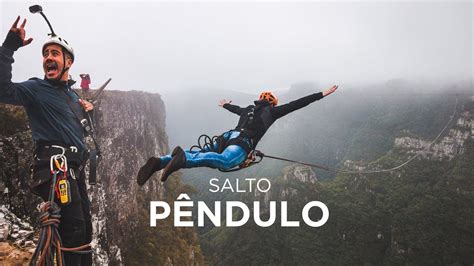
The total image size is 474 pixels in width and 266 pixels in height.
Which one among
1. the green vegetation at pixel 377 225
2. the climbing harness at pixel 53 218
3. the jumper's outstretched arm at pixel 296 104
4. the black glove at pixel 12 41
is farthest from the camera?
the green vegetation at pixel 377 225

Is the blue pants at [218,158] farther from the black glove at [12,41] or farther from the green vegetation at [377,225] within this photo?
the green vegetation at [377,225]

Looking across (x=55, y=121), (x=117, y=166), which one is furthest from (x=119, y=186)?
(x=55, y=121)

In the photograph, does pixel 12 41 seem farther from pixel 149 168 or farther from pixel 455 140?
pixel 455 140

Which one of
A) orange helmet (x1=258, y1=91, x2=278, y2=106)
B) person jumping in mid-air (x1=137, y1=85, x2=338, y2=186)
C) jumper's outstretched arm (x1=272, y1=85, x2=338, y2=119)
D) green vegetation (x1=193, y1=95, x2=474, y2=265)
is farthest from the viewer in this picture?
green vegetation (x1=193, y1=95, x2=474, y2=265)

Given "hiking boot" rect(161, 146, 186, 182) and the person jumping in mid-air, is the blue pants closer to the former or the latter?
the person jumping in mid-air

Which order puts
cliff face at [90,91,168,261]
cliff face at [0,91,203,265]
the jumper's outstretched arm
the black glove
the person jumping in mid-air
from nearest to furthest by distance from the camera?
1. the black glove
2. the person jumping in mid-air
3. the jumper's outstretched arm
4. cliff face at [0,91,203,265]
5. cliff face at [90,91,168,261]

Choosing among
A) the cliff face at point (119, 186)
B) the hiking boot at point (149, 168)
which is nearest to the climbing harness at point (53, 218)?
the hiking boot at point (149, 168)

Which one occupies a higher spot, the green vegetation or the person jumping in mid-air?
the person jumping in mid-air

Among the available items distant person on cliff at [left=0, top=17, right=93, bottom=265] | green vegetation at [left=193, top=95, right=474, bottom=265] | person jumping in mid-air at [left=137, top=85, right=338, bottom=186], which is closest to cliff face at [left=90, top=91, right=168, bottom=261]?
person jumping in mid-air at [left=137, top=85, right=338, bottom=186]
